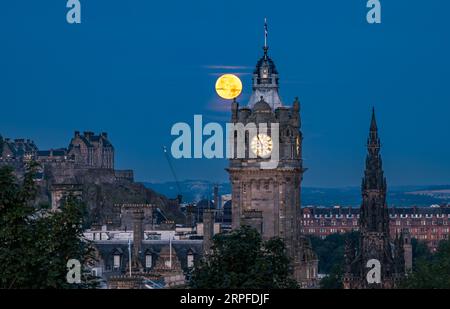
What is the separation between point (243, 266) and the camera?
2862 inches

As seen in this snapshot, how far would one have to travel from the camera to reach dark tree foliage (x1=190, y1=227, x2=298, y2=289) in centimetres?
6974

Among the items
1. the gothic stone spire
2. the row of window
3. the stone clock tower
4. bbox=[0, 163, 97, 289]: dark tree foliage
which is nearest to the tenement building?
the gothic stone spire

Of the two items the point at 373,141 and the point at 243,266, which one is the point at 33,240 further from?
the point at 373,141

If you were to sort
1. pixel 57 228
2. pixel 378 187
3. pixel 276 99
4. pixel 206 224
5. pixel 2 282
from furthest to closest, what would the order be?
1. pixel 378 187
2. pixel 276 99
3. pixel 206 224
4. pixel 57 228
5. pixel 2 282

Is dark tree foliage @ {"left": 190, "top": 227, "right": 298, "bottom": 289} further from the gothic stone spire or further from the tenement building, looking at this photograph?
the gothic stone spire

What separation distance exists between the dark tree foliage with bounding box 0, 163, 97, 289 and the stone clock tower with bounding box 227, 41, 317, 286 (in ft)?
226

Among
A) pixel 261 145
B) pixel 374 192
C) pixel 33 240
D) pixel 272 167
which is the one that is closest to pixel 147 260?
pixel 272 167

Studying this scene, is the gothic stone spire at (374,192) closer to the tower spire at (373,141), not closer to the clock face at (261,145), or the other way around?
the tower spire at (373,141)

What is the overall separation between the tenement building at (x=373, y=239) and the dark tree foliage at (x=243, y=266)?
230ft

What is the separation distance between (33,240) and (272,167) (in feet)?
243

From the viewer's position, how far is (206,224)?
413 ft
